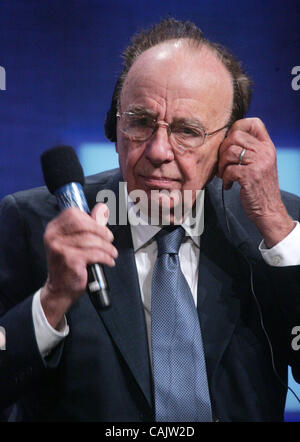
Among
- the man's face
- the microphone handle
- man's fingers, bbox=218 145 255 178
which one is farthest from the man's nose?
the microphone handle

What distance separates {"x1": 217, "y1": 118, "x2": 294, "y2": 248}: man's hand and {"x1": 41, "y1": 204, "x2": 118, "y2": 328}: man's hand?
48cm

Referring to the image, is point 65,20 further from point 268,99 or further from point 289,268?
point 289,268

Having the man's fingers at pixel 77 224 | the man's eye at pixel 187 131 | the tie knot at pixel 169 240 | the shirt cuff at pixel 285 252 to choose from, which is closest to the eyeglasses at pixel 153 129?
the man's eye at pixel 187 131

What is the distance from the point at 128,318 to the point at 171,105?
516 mm

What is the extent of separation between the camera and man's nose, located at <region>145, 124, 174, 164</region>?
1.16 metres

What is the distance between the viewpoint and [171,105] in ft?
3.90

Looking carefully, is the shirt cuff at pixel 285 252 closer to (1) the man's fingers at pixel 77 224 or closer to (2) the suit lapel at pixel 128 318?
(2) the suit lapel at pixel 128 318

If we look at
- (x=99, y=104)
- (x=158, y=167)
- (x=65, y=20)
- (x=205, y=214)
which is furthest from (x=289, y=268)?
(x=65, y=20)

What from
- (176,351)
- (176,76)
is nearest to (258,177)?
(176,76)

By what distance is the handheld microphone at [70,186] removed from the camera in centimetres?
82

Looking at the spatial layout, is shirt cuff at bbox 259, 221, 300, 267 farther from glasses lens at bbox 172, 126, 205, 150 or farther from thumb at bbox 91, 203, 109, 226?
thumb at bbox 91, 203, 109, 226

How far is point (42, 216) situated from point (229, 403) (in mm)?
644

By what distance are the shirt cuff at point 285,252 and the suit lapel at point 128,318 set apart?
33cm

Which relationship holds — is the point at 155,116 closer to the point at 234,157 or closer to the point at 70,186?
the point at 234,157
